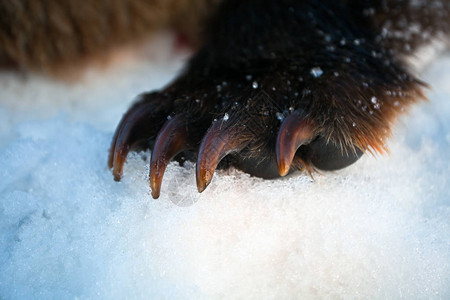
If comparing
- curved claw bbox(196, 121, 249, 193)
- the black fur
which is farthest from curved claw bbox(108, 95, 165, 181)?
curved claw bbox(196, 121, 249, 193)

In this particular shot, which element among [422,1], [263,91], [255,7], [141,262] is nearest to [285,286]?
[141,262]

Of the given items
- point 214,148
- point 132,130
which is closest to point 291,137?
point 214,148

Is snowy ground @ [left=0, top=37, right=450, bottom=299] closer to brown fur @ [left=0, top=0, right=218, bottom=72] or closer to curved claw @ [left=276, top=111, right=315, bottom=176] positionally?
curved claw @ [left=276, top=111, right=315, bottom=176]

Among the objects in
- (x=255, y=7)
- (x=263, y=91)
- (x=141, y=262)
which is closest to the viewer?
(x=141, y=262)

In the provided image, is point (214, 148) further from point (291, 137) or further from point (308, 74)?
point (308, 74)

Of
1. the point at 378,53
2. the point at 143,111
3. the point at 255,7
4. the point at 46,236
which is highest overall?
the point at 378,53

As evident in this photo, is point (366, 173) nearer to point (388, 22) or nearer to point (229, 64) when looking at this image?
point (229, 64)
